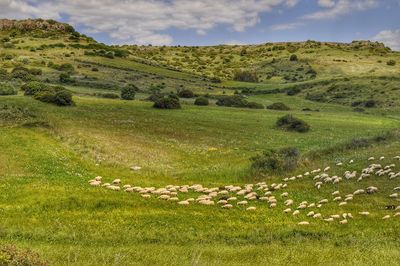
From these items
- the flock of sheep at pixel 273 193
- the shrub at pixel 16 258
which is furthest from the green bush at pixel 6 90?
the shrub at pixel 16 258

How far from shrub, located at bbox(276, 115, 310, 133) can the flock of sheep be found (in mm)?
24746

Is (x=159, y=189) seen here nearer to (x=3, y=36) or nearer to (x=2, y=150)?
(x=2, y=150)

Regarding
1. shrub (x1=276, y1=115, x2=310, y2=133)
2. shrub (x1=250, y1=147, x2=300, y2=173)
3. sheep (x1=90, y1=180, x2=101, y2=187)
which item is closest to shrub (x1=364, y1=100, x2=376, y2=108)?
shrub (x1=276, y1=115, x2=310, y2=133)

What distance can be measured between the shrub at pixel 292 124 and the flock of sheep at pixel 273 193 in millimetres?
24746

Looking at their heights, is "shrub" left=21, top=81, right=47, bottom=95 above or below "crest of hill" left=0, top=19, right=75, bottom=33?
below

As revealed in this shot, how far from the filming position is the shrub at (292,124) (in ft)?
182

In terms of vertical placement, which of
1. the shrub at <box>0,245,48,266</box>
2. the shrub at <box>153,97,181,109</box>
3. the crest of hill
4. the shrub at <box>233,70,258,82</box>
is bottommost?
the shrub at <box>0,245,48,266</box>

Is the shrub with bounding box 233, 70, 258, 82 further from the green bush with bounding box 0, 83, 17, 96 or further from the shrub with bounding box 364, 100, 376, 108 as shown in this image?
the green bush with bounding box 0, 83, 17, 96

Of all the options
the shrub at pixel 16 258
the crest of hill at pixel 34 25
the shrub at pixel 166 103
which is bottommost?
the shrub at pixel 16 258

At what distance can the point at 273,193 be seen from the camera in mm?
27781

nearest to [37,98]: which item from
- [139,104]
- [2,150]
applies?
[139,104]

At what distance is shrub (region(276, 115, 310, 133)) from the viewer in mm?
55531

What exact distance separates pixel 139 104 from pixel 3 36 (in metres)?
92.3

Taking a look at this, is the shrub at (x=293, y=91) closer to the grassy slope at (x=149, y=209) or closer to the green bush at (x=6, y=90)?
the grassy slope at (x=149, y=209)
